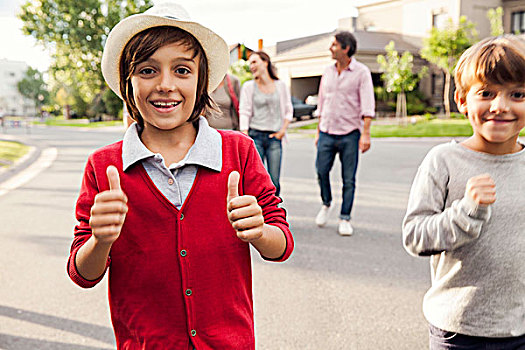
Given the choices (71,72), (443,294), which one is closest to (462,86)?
(443,294)

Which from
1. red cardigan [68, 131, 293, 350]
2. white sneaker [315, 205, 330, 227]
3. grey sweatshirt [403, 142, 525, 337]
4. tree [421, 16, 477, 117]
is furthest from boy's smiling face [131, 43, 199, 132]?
tree [421, 16, 477, 117]

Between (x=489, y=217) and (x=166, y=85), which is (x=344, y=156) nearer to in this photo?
(x=489, y=217)

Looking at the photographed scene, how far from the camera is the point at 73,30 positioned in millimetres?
43312

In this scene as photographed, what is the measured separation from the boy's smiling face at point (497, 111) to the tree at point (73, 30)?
4549 centimetres

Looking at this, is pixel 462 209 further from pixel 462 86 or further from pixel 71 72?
pixel 71 72

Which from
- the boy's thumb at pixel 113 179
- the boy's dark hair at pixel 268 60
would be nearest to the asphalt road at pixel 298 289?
the boy's dark hair at pixel 268 60

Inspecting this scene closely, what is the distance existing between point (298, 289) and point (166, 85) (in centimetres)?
277

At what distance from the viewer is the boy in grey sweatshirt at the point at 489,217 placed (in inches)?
68.0

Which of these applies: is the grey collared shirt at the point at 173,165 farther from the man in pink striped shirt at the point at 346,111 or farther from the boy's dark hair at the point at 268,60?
the boy's dark hair at the point at 268,60

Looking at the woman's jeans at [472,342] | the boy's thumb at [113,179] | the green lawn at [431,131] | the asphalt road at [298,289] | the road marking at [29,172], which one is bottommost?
the green lawn at [431,131]

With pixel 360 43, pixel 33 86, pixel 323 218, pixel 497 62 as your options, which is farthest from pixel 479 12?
pixel 33 86

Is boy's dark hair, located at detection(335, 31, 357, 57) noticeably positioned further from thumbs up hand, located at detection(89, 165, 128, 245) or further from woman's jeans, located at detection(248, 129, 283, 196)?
thumbs up hand, located at detection(89, 165, 128, 245)

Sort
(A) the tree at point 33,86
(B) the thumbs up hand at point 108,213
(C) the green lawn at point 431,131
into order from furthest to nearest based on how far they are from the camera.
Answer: (A) the tree at point 33,86
(C) the green lawn at point 431,131
(B) the thumbs up hand at point 108,213

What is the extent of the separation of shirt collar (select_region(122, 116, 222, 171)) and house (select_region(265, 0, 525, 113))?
3038 centimetres
